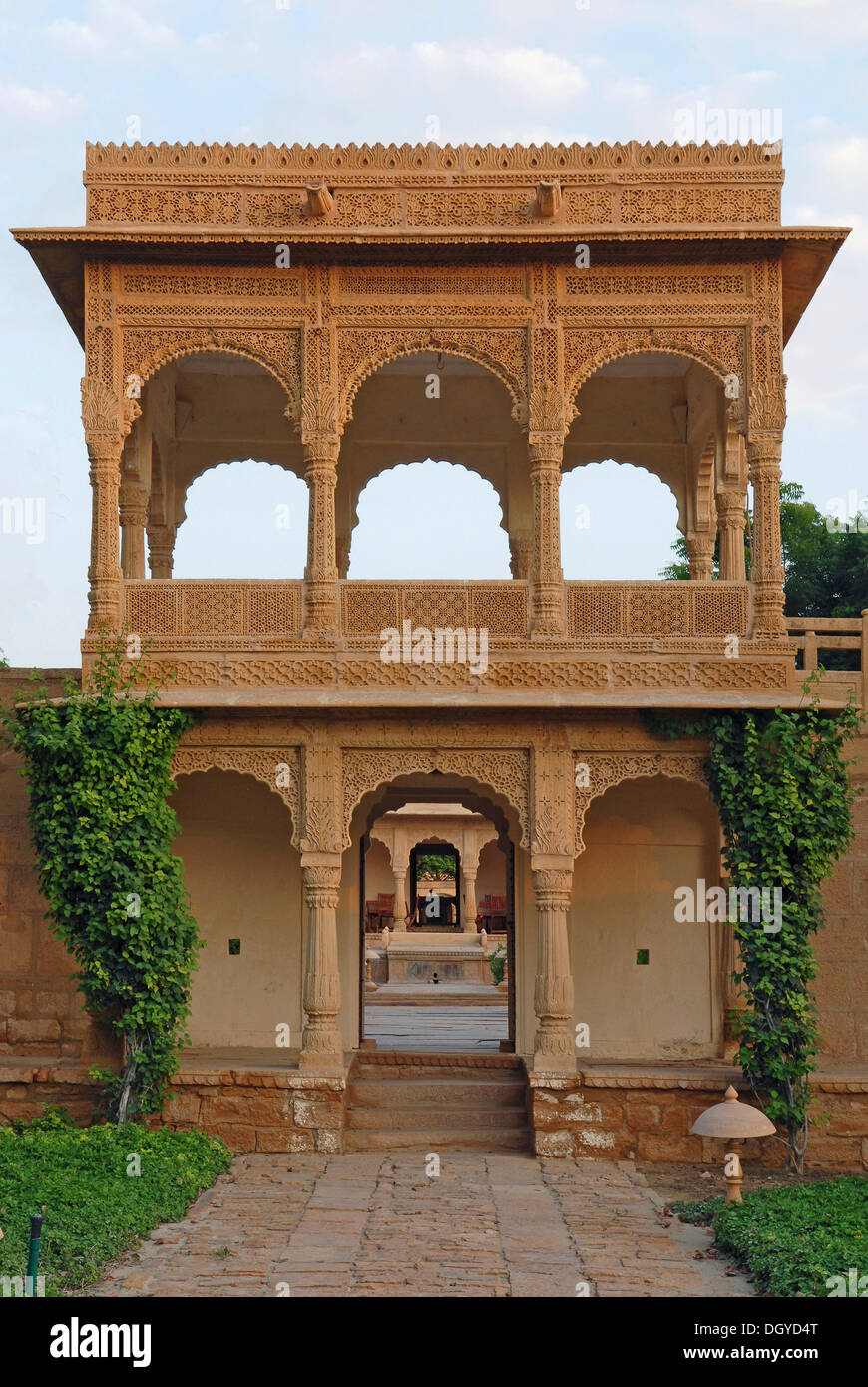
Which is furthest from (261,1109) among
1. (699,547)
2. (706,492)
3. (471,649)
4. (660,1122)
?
(706,492)

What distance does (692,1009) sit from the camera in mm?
14188

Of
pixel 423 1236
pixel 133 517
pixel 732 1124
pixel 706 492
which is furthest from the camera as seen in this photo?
pixel 706 492

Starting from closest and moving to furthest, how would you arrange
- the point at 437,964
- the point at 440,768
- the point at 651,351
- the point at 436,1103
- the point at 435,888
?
the point at 440,768 < the point at 651,351 < the point at 436,1103 < the point at 437,964 < the point at 435,888

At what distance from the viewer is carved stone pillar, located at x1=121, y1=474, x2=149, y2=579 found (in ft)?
47.6

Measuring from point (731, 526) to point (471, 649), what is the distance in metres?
3.99

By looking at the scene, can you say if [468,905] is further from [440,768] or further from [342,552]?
[440,768]

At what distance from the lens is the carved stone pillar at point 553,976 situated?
1244cm

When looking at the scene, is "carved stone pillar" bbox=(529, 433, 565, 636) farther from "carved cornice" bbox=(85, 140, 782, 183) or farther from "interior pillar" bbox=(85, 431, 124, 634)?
→ "interior pillar" bbox=(85, 431, 124, 634)

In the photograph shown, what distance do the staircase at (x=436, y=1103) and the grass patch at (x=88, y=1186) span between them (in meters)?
1.49

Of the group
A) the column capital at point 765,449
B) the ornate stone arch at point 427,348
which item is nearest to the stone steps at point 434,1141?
the column capital at point 765,449

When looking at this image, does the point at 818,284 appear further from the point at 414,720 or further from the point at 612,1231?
the point at 612,1231

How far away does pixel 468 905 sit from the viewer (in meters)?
29.2

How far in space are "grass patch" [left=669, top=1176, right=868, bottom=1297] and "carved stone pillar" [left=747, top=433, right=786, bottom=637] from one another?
14.9ft
